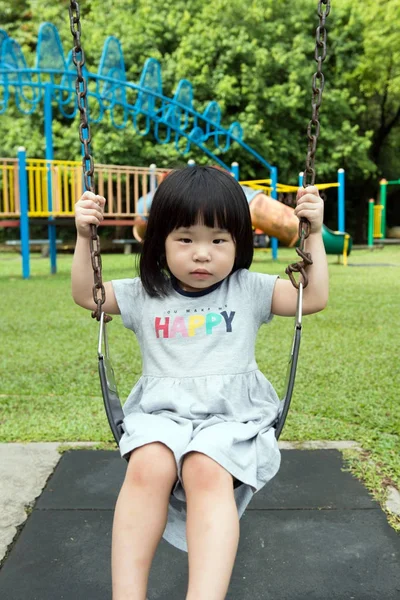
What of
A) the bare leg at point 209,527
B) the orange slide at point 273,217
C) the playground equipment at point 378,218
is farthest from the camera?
the playground equipment at point 378,218

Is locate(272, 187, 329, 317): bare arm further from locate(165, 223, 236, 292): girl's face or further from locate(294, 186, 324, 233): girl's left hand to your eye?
locate(165, 223, 236, 292): girl's face

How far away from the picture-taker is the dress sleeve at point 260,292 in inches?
64.9

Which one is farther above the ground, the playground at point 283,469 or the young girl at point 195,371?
the young girl at point 195,371

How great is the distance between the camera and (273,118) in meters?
16.3

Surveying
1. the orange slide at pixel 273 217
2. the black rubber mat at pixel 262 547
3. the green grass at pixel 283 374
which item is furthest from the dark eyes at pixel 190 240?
the orange slide at pixel 273 217

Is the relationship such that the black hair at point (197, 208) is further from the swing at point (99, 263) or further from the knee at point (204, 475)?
the knee at point (204, 475)

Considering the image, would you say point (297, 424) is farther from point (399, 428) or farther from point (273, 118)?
point (273, 118)

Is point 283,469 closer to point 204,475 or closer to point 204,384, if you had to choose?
point 204,384

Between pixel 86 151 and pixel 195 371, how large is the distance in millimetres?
598

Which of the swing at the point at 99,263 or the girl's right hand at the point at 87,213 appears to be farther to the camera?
the girl's right hand at the point at 87,213

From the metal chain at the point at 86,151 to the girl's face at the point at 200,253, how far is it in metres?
0.18

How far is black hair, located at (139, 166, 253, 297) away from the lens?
1.54 meters

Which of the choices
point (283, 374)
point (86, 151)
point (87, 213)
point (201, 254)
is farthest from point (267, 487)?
point (283, 374)

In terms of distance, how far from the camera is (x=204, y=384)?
4.99 ft
